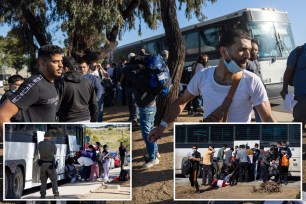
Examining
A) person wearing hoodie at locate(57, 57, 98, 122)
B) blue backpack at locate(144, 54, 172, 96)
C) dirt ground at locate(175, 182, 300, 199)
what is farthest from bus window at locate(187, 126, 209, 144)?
blue backpack at locate(144, 54, 172, 96)

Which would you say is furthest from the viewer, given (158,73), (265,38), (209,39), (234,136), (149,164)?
(209,39)

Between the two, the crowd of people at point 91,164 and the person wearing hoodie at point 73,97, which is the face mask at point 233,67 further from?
the person wearing hoodie at point 73,97

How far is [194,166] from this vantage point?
243 cm

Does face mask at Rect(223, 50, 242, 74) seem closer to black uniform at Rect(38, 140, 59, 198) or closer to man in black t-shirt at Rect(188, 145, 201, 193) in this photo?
man in black t-shirt at Rect(188, 145, 201, 193)

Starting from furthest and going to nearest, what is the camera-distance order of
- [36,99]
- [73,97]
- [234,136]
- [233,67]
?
[73,97] < [36,99] < [233,67] < [234,136]

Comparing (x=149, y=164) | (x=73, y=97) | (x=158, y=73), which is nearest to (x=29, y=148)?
(x=73, y=97)

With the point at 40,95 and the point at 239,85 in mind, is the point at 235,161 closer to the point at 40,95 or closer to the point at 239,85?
the point at 239,85

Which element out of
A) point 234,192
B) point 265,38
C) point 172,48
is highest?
point 265,38

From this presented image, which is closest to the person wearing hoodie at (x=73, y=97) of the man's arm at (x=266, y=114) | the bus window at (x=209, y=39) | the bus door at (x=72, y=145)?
the bus door at (x=72, y=145)

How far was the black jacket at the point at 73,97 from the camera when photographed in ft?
12.9

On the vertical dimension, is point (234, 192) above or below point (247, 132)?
below

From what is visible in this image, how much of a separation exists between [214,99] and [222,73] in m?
0.18

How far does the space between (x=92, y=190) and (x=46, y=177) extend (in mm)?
288

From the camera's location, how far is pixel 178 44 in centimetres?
895
